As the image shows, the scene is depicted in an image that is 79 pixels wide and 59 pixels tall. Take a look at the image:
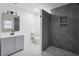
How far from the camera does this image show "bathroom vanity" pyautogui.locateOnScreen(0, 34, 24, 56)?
2.09m

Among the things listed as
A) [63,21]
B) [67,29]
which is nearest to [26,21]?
[63,21]

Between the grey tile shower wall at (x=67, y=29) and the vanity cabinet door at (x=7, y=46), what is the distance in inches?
85.7

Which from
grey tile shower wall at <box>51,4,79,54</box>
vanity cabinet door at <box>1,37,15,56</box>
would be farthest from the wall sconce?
vanity cabinet door at <box>1,37,15,56</box>

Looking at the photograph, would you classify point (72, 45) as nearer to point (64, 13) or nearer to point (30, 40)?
point (64, 13)

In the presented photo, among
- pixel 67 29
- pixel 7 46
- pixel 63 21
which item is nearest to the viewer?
pixel 7 46

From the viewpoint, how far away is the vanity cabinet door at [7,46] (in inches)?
82.7

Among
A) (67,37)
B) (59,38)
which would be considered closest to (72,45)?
(67,37)

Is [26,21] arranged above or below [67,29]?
above

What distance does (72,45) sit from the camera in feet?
8.35

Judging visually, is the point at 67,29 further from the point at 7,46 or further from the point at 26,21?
the point at 7,46

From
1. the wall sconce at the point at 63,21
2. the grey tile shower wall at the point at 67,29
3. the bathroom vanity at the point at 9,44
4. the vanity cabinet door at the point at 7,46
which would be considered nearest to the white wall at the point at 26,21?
the bathroom vanity at the point at 9,44

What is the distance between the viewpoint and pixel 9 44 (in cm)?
227

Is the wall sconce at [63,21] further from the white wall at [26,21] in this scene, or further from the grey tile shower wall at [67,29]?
the white wall at [26,21]

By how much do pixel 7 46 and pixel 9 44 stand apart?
10cm
